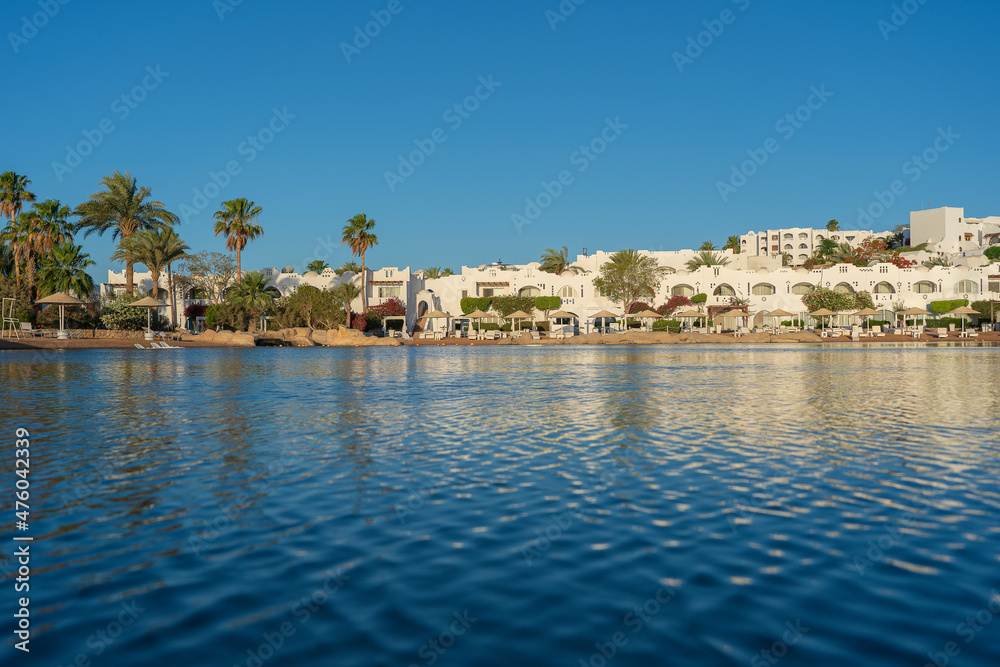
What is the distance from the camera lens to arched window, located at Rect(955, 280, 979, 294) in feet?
241

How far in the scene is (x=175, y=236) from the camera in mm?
56438

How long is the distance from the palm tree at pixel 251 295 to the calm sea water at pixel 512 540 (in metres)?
48.6

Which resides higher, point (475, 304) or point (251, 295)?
point (251, 295)

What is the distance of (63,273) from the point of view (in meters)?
50.9

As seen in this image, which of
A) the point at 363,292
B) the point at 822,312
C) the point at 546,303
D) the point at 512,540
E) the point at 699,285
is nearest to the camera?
the point at 512,540

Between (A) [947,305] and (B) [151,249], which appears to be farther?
(A) [947,305]

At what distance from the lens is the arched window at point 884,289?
244ft

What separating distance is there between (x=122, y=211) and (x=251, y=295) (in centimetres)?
1063

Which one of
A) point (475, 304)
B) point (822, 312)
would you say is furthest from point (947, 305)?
point (475, 304)

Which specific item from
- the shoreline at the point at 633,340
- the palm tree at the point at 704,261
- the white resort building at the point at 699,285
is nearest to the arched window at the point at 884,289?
the white resort building at the point at 699,285

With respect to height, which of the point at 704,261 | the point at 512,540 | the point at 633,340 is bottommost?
the point at 512,540

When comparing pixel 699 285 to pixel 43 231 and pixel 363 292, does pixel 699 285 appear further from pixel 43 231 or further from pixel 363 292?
pixel 43 231

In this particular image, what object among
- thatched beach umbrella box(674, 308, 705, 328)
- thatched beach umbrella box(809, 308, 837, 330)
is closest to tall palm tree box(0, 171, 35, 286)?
thatched beach umbrella box(674, 308, 705, 328)

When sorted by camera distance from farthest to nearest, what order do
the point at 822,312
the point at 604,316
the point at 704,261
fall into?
the point at 704,261 → the point at 604,316 → the point at 822,312
